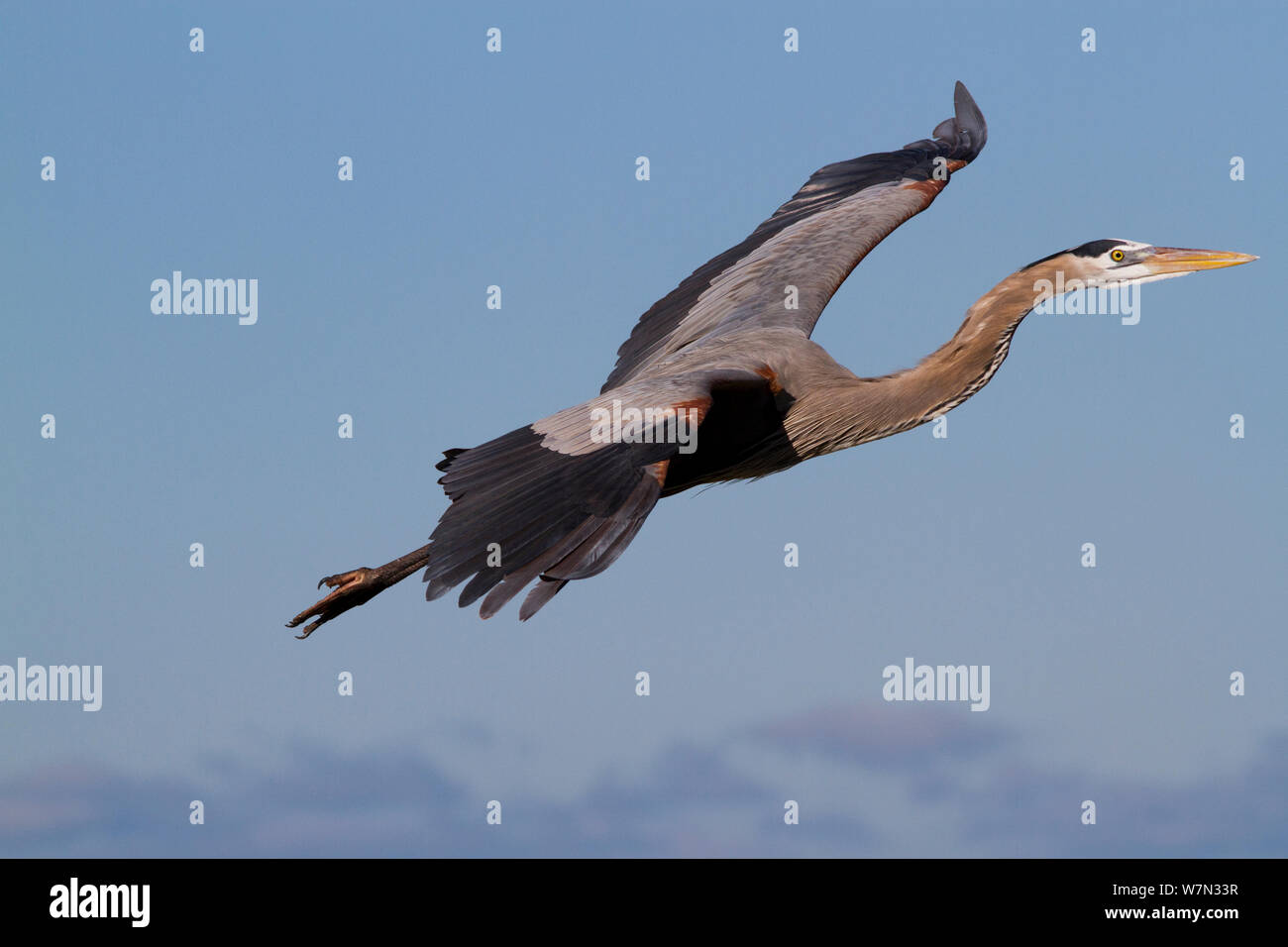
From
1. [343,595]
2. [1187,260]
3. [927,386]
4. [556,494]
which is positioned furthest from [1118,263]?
[343,595]

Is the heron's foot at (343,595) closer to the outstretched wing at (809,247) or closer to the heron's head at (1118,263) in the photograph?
the outstretched wing at (809,247)

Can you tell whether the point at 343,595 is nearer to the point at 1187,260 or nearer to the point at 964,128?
the point at 1187,260

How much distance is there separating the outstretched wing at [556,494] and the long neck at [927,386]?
59.7 inches

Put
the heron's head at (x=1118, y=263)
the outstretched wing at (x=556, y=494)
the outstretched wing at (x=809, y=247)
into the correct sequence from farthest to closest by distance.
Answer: the outstretched wing at (x=809, y=247) → the heron's head at (x=1118, y=263) → the outstretched wing at (x=556, y=494)

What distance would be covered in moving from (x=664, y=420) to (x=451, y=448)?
76.5 inches

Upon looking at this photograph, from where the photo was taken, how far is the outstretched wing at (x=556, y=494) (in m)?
7.48

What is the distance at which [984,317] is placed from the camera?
975cm

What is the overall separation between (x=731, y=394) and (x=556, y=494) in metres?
2.27

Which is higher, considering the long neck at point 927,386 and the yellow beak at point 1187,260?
the yellow beak at point 1187,260

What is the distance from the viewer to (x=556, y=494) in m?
7.90

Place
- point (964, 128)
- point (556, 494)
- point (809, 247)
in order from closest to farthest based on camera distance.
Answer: point (556, 494) → point (809, 247) → point (964, 128)

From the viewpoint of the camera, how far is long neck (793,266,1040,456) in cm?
968

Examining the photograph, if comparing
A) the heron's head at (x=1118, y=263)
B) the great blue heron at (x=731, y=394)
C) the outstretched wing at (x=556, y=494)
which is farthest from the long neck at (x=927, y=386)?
the outstretched wing at (x=556, y=494)

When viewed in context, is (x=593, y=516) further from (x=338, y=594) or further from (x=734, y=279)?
(x=734, y=279)
